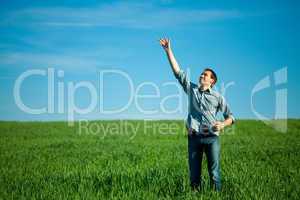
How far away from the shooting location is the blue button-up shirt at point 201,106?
777 cm

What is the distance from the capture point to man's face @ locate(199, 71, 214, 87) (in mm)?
7789

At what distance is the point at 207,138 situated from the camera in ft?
25.5

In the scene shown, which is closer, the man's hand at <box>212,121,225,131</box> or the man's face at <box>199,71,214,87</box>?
the man's hand at <box>212,121,225,131</box>

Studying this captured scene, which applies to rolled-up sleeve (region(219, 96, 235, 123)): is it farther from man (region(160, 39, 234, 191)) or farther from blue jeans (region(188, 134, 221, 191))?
blue jeans (region(188, 134, 221, 191))

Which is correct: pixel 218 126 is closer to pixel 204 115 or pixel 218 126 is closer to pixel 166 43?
pixel 204 115

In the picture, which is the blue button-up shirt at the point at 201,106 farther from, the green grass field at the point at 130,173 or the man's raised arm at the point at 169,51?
the green grass field at the point at 130,173

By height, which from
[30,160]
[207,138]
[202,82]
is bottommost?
[30,160]

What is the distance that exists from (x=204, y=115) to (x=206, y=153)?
64cm

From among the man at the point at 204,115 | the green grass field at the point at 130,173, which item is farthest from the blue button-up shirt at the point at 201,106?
the green grass field at the point at 130,173

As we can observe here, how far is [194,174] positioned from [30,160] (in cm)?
769

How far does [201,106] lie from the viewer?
25.7 ft

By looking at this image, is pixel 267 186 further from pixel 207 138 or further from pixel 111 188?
pixel 111 188

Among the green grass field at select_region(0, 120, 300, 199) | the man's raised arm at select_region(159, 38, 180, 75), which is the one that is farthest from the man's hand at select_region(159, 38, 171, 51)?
the green grass field at select_region(0, 120, 300, 199)

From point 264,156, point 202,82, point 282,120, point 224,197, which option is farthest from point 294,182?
point 282,120
